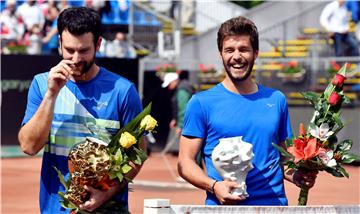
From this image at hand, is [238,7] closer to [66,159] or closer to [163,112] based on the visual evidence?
[163,112]

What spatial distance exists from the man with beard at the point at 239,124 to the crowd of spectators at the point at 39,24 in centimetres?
1802

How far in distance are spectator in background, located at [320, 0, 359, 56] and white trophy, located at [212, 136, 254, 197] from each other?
1737 centimetres

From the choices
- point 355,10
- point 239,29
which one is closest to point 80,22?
point 239,29

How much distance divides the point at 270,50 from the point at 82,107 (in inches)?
763

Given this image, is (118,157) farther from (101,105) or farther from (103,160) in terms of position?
(101,105)

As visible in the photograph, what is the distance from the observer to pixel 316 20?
84.8ft

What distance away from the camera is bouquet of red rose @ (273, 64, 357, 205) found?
500 centimetres

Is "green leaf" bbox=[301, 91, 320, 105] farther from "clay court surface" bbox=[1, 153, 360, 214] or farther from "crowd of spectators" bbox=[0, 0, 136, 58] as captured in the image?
"crowd of spectators" bbox=[0, 0, 136, 58]

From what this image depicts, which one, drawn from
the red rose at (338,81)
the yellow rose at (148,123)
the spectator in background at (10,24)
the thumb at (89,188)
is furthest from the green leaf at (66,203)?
the spectator in background at (10,24)

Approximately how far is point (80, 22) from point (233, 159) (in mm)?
1091

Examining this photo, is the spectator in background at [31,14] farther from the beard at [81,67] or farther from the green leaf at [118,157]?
the green leaf at [118,157]

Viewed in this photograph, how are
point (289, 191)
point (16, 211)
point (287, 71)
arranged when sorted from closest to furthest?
point (16, 211) < point (289, 191) < point (287, 71)

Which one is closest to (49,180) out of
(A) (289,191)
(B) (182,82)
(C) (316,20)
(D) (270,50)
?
(A) (289,191)

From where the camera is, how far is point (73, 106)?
206 inches
